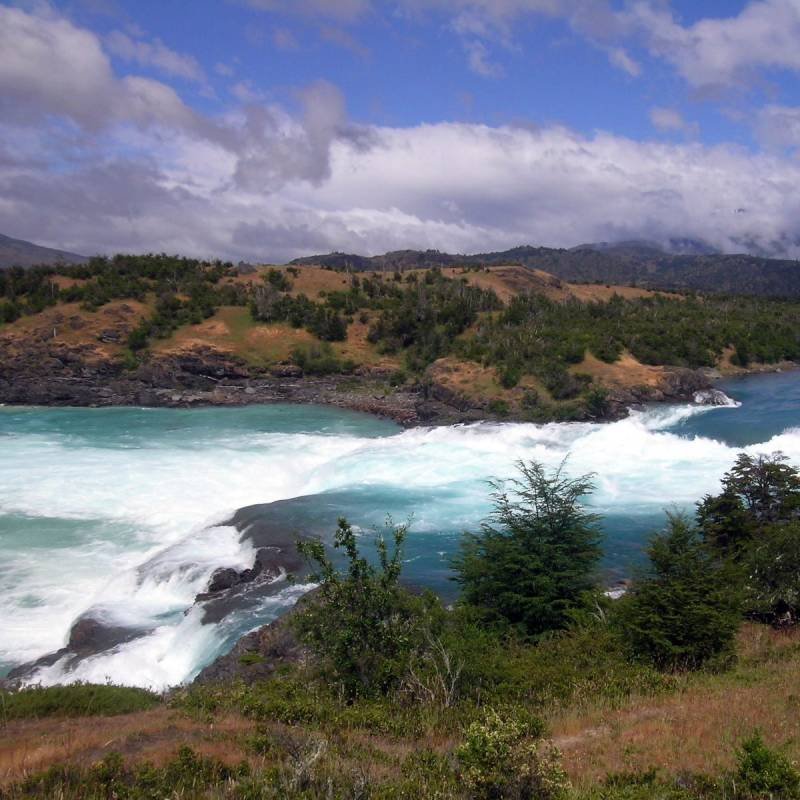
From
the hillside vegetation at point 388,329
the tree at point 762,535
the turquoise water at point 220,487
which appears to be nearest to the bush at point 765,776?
the tree at point 762,535

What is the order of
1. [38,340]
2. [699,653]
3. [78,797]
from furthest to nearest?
[38,340], [699,653], [78,797]

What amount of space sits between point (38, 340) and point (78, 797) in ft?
203

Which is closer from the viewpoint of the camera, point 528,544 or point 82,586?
point 528,544

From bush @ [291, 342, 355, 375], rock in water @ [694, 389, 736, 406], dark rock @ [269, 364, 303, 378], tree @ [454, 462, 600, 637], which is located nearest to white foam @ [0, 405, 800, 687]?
rock in water @ [694, 389, 736, 406]

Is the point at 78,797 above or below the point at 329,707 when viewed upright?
above

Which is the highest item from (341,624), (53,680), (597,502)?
(341,624)

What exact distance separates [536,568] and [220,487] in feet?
61.7

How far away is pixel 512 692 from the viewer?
9734 mm

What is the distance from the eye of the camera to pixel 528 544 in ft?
50.9

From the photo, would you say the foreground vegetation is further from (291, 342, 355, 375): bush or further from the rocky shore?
(291, 342, 355, 375): bush

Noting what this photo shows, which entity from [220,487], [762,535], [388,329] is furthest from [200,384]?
[762,535]

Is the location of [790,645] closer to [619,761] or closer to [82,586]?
[619,761]

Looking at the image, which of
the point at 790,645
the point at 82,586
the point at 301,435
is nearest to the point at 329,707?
the point at 790,645

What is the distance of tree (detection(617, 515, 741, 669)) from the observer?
11.6m
